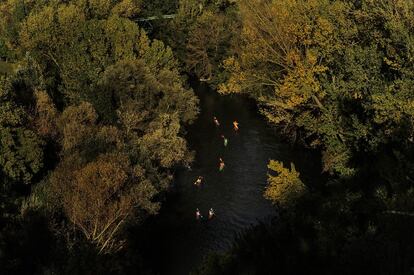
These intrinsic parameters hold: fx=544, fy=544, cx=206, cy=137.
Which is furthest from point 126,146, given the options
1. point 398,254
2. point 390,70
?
point 398,254

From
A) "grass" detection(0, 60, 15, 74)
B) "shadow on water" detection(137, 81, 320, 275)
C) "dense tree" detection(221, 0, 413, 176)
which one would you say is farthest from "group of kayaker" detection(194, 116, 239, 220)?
"grass" detection(0, 60, 15, 74)

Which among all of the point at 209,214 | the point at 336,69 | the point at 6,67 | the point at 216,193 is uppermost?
the point at 336,69

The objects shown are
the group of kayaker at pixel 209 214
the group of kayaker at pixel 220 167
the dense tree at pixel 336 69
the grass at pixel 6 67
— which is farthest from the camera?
the grass at pixel 6 67

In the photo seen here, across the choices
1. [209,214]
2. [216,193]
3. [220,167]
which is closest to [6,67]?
[220,167]

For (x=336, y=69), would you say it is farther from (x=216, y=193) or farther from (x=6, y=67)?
(x=6, y=67)

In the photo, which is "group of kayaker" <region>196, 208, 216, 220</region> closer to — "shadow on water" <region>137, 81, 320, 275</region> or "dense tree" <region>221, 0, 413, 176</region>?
"shadow on water" <region>137, 81, 320, 275</region>

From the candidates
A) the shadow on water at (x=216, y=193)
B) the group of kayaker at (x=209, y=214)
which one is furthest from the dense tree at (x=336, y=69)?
the group of kayaker at (x=209, y=214)

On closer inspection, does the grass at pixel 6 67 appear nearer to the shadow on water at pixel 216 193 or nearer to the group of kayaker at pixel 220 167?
the shadow on water at pixel 216 193

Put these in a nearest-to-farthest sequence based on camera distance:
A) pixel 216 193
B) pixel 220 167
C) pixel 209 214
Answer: pixel 209 214, pixel 216 193, pixel 220 167
